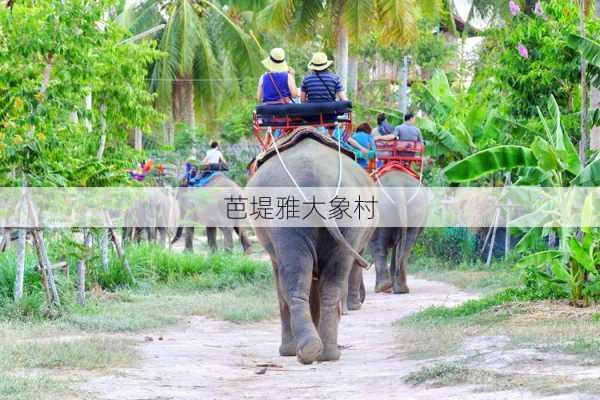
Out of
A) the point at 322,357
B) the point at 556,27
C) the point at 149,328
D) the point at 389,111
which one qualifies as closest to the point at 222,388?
the point at 322,357

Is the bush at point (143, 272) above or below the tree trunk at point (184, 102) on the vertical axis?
below

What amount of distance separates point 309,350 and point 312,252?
108 cm

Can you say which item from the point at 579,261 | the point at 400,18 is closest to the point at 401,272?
the point at 579,261

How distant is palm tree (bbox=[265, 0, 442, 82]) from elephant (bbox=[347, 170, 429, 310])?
985 cm

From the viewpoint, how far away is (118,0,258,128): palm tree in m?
37.6

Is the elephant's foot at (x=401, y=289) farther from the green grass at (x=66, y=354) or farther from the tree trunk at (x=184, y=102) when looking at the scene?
the tree trunk at (x=184, y=102)

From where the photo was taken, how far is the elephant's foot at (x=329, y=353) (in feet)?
33.5

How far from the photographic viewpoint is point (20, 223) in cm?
1270

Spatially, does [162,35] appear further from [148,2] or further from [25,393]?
[25,393]

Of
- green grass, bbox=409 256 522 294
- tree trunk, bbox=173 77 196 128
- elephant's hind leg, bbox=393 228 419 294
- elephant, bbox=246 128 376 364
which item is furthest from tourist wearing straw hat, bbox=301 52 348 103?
tree trunk, bbox=173 77 196 128

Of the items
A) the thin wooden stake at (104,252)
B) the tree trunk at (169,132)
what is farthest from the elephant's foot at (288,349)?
the tree trunk at (169,132)

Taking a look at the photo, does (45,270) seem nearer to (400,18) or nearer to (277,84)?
(277,84)

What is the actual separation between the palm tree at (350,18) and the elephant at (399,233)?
9.85 meters

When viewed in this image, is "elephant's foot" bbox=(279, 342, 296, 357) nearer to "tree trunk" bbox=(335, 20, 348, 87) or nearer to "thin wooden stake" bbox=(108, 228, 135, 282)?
"thin wooden stake" bbox=(108, 228, 135, 282)
